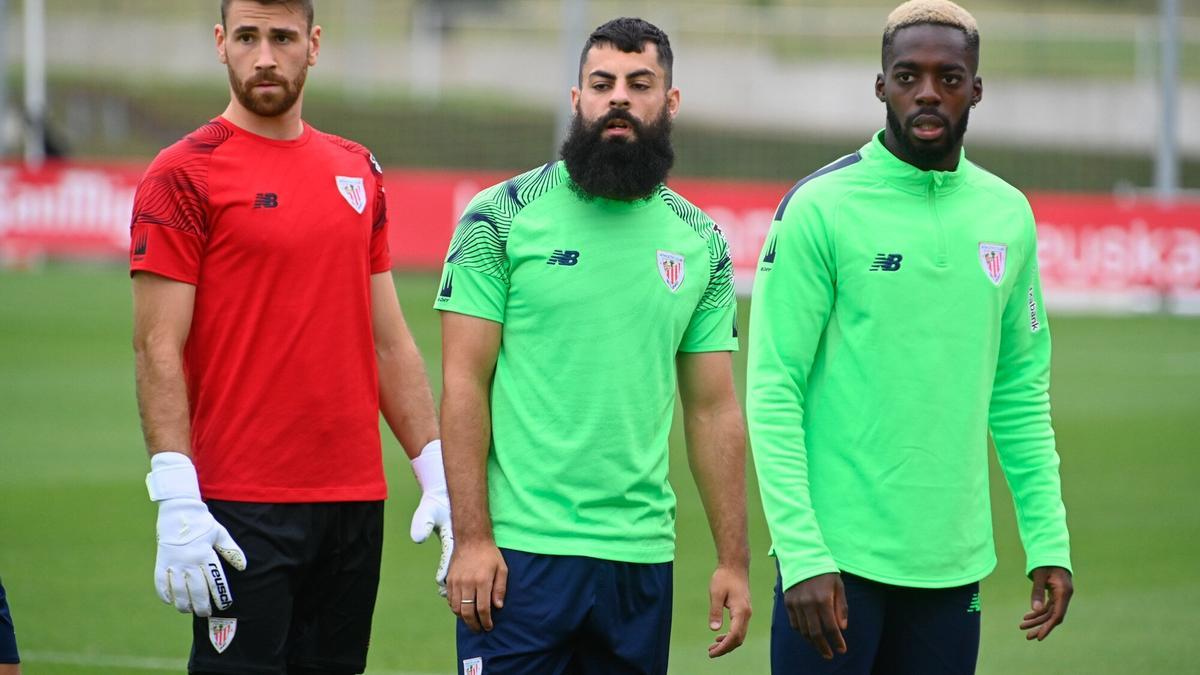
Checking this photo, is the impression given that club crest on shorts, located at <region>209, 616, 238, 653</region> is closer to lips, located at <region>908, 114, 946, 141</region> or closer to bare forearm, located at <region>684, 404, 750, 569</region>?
bare forearm, located at <region>684, 404, 750, 569</region>

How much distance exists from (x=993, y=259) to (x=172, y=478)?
7.12 feet

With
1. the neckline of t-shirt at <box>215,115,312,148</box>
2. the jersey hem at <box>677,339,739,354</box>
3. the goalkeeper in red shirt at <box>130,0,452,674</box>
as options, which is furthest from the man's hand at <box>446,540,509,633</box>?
the neckline of t-shirt at <box>215,115,312,148</box>

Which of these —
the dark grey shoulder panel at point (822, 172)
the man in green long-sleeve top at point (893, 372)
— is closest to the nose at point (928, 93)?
the man in green long-sleeve top at point (893, 372)

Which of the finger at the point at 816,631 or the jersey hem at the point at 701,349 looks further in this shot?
the jersey hem at the point at 701,349

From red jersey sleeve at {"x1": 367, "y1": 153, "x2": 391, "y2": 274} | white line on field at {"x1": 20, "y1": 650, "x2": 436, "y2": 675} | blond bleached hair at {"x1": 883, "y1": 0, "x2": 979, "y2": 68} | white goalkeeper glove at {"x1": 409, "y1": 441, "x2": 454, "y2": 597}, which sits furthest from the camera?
white line on field at {"x1": 20, "y1": 650, "x2": 436, "y2": 675}

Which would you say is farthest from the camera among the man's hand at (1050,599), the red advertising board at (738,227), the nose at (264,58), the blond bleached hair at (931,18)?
the red advertising board at (738,227)

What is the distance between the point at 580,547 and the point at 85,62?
42.9 m

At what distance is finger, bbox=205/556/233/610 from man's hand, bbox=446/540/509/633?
66 cm

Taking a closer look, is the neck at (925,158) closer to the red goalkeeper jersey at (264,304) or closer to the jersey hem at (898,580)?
the jersey hem at (898,580)

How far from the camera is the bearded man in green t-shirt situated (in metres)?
4.34

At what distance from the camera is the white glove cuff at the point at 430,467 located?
511 centimetres

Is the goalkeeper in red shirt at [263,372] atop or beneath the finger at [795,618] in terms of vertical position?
atop

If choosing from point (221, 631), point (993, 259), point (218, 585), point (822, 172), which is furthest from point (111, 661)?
point (993, 259)

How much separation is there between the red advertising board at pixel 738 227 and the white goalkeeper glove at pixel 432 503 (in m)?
17.9
